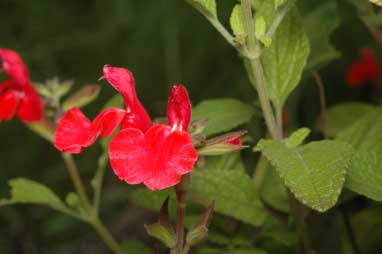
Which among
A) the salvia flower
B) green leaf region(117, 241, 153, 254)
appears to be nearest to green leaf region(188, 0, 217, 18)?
the salvia flower

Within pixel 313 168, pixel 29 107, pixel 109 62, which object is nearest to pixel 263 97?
pixel 313 168

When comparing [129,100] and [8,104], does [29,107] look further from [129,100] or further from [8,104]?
[129,100]

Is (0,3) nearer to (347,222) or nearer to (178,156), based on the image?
(347,222)

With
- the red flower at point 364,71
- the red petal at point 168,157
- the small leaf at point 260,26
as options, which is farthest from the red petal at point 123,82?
the red flower at point 364,71

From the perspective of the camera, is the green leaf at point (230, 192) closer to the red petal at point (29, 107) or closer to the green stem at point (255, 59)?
the green stem at point (255, 59)

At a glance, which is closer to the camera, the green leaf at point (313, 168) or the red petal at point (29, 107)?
the green leaf at point (313, 168)

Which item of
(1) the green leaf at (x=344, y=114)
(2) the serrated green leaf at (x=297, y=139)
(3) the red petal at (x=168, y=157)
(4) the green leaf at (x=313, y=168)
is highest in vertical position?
(3) the red petal at (x=168, y=157)

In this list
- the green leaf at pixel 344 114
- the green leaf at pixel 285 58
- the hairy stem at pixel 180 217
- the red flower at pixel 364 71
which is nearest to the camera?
the hairy stem at pixel 180 217

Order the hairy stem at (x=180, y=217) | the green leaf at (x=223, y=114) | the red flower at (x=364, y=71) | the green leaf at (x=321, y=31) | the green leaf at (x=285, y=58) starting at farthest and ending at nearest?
the red flower at (x=364, y=71), the green leaf at (x=321, y=31), the green leaf at (x=223, y=114), the green leaf at (x=285, y=58), the hairy stem at (x=180, y=217)
